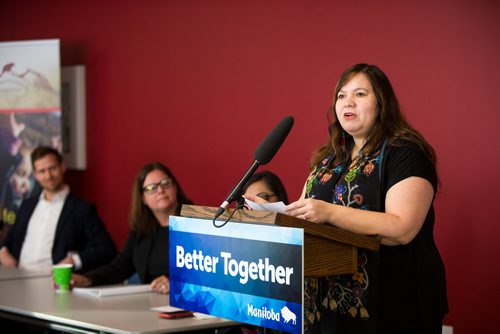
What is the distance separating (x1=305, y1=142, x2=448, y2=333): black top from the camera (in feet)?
7.64

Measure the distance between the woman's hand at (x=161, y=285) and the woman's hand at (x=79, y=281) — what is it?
0.43m

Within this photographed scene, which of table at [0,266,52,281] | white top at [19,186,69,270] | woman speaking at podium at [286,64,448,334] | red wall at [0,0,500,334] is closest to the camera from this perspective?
woman speaking at podium at [286,64,448,334]

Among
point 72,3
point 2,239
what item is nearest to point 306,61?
point 72,3

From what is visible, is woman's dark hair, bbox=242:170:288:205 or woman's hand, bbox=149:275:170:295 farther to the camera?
woman's hand, bbox=149:275:170:295

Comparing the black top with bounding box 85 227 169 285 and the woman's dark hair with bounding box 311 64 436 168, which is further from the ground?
the woman's dark hair with bounding box 311 64 436 168

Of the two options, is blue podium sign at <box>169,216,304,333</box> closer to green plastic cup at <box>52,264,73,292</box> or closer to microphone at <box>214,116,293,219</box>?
microphone at <box>214,116,293,219</box>

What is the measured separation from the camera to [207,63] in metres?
5.33

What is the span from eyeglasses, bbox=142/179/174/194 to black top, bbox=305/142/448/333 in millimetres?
2089

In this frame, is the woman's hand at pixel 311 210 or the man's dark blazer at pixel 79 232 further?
the man's dark blazer at pixel 79 232

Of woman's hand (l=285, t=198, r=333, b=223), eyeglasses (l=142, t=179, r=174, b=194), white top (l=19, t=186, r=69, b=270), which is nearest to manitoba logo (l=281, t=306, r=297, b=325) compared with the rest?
woman's hand (l=285, t=198, r=333, b=223)

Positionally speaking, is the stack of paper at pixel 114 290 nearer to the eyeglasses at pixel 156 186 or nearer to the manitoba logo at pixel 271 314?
the eyeglasses at pixel 156 186

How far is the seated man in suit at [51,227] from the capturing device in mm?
5285

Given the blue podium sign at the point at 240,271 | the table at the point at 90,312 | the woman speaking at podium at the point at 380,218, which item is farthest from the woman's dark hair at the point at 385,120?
the table at the point at 90,312

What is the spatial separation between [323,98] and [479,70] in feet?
3.30
